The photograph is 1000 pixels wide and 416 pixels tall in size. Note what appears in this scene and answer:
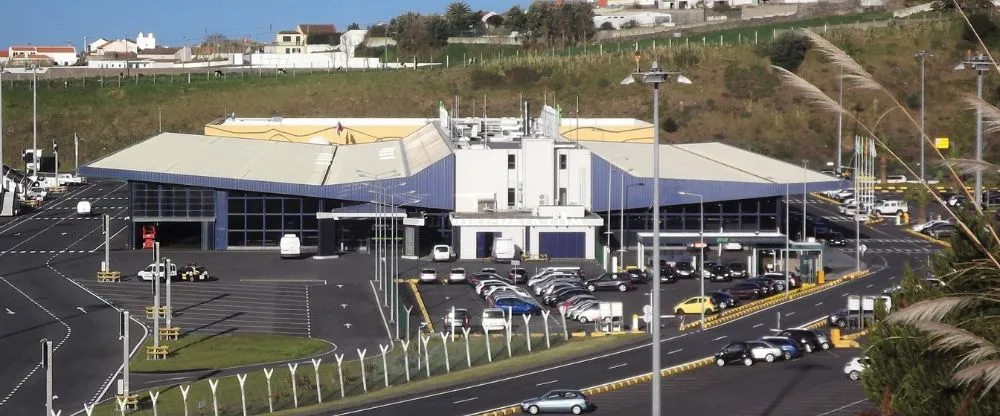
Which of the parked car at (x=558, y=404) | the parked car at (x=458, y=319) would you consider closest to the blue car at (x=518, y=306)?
the parked car at (x=458, y=319)

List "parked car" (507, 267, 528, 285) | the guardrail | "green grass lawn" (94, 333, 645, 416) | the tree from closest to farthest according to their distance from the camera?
1. "green grass lawn" (94, 333, 645, 416)
2. the guardrail
3. "parked car" (507, 267, 528, 285)
4. the tree

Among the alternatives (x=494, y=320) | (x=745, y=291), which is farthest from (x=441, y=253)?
(x=494, y=320)

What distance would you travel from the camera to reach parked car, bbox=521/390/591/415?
32250 millimetres

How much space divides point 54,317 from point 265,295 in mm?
8044

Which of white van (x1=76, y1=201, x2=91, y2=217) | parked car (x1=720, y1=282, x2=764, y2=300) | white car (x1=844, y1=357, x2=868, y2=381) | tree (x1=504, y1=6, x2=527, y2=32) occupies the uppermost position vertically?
tree (x1=504, y1=6, x2=527, y2=32)

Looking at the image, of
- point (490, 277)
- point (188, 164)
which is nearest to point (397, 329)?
point (490, 277)

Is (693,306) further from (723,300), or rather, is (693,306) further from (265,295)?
(265,295)

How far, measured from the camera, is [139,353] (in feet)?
136

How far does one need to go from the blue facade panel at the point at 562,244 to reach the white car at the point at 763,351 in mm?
23529

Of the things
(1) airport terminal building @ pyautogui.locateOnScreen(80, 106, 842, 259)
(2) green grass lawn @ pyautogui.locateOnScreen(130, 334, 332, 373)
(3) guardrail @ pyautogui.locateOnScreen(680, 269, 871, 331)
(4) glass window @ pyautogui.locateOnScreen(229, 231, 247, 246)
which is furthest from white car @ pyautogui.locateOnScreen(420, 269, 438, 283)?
(4) glass window @ pyautogui.locateOnScreen(229, 231, 247, 246)

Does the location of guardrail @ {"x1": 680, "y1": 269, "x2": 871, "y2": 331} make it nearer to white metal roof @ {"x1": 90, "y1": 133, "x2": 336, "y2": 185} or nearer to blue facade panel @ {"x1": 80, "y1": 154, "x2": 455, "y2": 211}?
blue facade panel @ {"x1": 80, "y1": 154, "x2": 455, "y2": 211}

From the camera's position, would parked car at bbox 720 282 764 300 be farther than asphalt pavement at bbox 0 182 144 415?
Yes

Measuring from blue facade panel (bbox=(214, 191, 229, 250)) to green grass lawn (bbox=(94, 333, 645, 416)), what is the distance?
80.1ft

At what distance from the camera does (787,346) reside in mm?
38812
